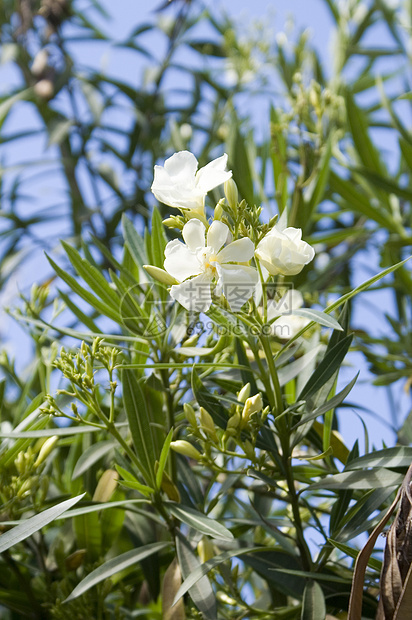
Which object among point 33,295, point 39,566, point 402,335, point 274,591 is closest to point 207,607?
point 274,591

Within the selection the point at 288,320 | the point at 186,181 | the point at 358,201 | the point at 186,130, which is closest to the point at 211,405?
the point at 186,181

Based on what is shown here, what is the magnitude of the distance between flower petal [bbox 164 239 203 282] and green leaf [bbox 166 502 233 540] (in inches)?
9.8

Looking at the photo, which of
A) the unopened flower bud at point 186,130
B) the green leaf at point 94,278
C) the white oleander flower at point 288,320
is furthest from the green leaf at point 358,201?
the green leaf at point 94,278

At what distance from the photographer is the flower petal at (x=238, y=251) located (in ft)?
2.06

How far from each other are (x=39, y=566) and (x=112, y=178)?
113 centimetres

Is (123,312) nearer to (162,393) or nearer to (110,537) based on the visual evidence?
(162,393)

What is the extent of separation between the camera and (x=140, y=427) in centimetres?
77

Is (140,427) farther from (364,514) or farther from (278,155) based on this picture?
(278,155)

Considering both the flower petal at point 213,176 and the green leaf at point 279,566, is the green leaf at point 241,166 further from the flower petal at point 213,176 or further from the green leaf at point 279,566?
the green leaf at point 279,566

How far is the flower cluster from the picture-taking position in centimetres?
63

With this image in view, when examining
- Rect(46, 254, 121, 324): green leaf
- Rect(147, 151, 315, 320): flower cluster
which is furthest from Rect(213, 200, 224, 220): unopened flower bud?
Rect(46, 254, 121, 324): green leaf

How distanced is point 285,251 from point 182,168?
15cm

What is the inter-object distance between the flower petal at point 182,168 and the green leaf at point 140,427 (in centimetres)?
23

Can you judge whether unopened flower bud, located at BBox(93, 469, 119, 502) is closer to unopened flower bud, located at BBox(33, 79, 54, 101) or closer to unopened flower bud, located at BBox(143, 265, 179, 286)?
unopened flower bud, located at BBox(143, 265, 179, 286)
